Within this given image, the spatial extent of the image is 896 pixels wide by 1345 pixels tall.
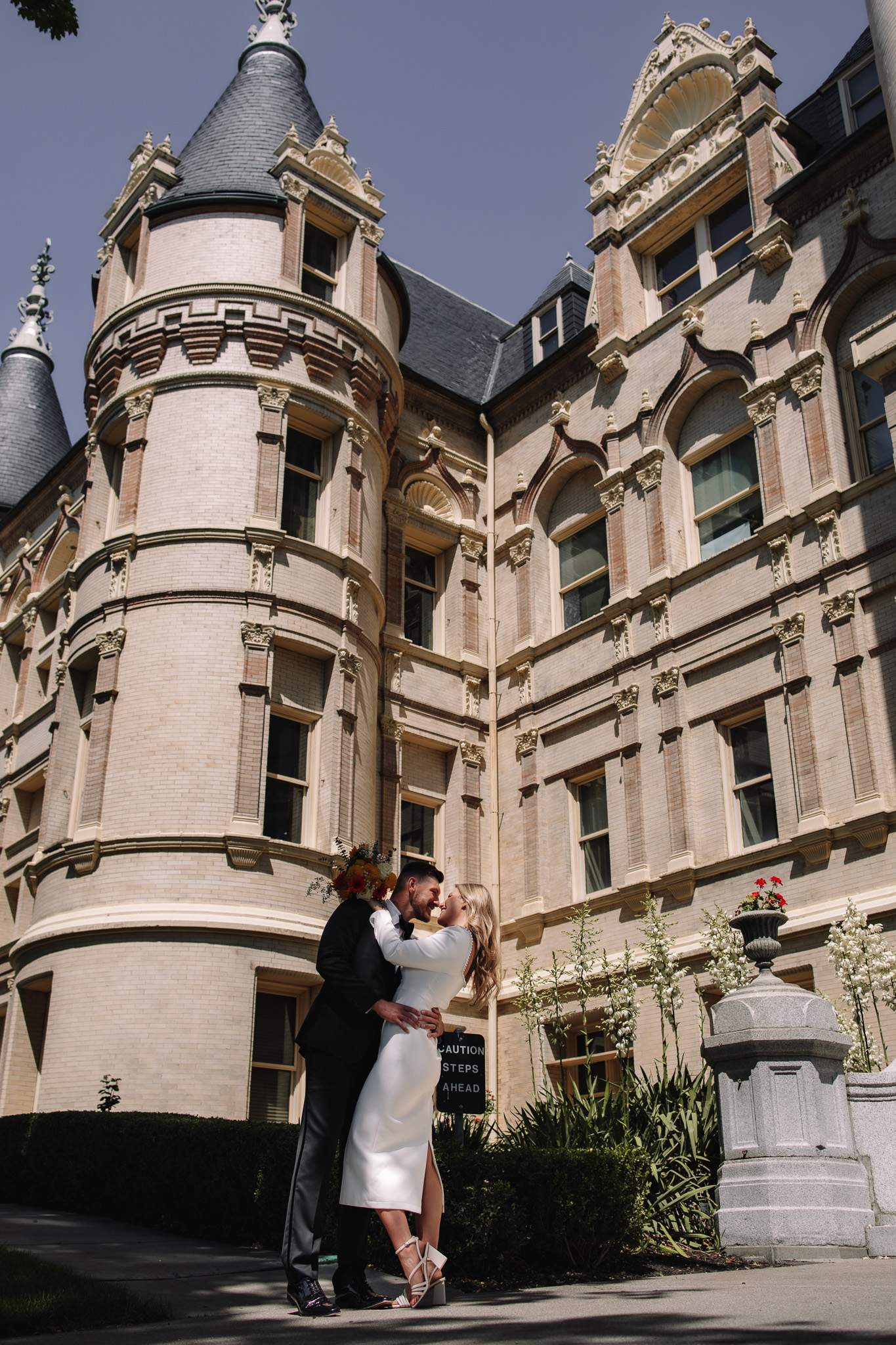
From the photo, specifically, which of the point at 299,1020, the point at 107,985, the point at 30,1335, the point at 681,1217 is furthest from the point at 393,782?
the point at 30,1335

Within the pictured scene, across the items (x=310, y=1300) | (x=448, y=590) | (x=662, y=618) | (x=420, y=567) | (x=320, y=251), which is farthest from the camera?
(x=420, y=567)

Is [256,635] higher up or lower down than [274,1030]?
higher up

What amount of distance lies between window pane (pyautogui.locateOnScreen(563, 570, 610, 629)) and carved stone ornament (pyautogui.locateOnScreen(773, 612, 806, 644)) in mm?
4391

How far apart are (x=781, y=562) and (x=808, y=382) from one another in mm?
2853

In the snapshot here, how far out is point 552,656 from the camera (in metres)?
22.2

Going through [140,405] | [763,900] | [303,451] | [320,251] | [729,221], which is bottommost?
[763,900]

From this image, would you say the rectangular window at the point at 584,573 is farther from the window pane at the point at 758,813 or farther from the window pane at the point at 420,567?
the window pane at the point at 758,813

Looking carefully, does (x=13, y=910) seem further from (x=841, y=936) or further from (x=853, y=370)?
(x=853, y=370)

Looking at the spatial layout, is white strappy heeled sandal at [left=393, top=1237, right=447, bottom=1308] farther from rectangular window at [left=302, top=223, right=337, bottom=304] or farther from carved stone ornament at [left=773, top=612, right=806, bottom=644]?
rectangular window at [left=302, top=223, right=337, bottom=304]

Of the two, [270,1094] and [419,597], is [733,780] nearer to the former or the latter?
[419,597]

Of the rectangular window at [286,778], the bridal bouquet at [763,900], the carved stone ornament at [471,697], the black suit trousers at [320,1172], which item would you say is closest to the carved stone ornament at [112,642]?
the rectangular window at [286,778]

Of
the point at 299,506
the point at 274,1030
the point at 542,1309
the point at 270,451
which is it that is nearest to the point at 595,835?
the point at 274,1030

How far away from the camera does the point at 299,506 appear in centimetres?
2030

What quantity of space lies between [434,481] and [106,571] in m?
7.53
